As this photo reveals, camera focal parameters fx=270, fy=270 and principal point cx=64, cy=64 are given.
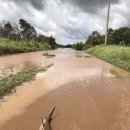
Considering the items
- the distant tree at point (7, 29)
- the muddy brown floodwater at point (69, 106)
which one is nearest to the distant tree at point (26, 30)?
the distant tree at point (7, 29)

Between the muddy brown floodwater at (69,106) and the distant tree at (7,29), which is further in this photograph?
the distant tree at (7,29)

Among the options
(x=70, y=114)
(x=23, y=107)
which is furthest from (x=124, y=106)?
(x=23, y=107)

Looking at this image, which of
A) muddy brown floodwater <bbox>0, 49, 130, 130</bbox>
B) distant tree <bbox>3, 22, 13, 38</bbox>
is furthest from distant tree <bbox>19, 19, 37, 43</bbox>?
muddy brown floodwater <bbox>0, 49, 130, 130</bbox>

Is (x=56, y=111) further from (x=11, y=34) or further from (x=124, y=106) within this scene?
(x=11, y=34)

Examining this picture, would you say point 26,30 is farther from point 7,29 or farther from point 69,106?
point 69,106

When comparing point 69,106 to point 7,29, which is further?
point 7,29

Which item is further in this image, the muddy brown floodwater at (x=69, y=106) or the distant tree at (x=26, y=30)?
the distant tree at (x=26, y=30)

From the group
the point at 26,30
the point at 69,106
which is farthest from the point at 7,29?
the point at 69,106

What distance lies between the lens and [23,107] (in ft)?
24.4

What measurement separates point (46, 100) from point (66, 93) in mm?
1267

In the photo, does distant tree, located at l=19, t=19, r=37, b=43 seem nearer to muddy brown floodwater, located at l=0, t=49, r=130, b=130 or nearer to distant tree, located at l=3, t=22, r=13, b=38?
distant tree, located at l=3, t=22, r=13, b=38

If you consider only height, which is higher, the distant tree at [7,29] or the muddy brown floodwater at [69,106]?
the distant tree at [7,29]

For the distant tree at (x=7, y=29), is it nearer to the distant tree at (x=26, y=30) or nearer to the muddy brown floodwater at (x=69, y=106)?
the distant tree at (x=26, y=30)

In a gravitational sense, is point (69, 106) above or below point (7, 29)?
below
